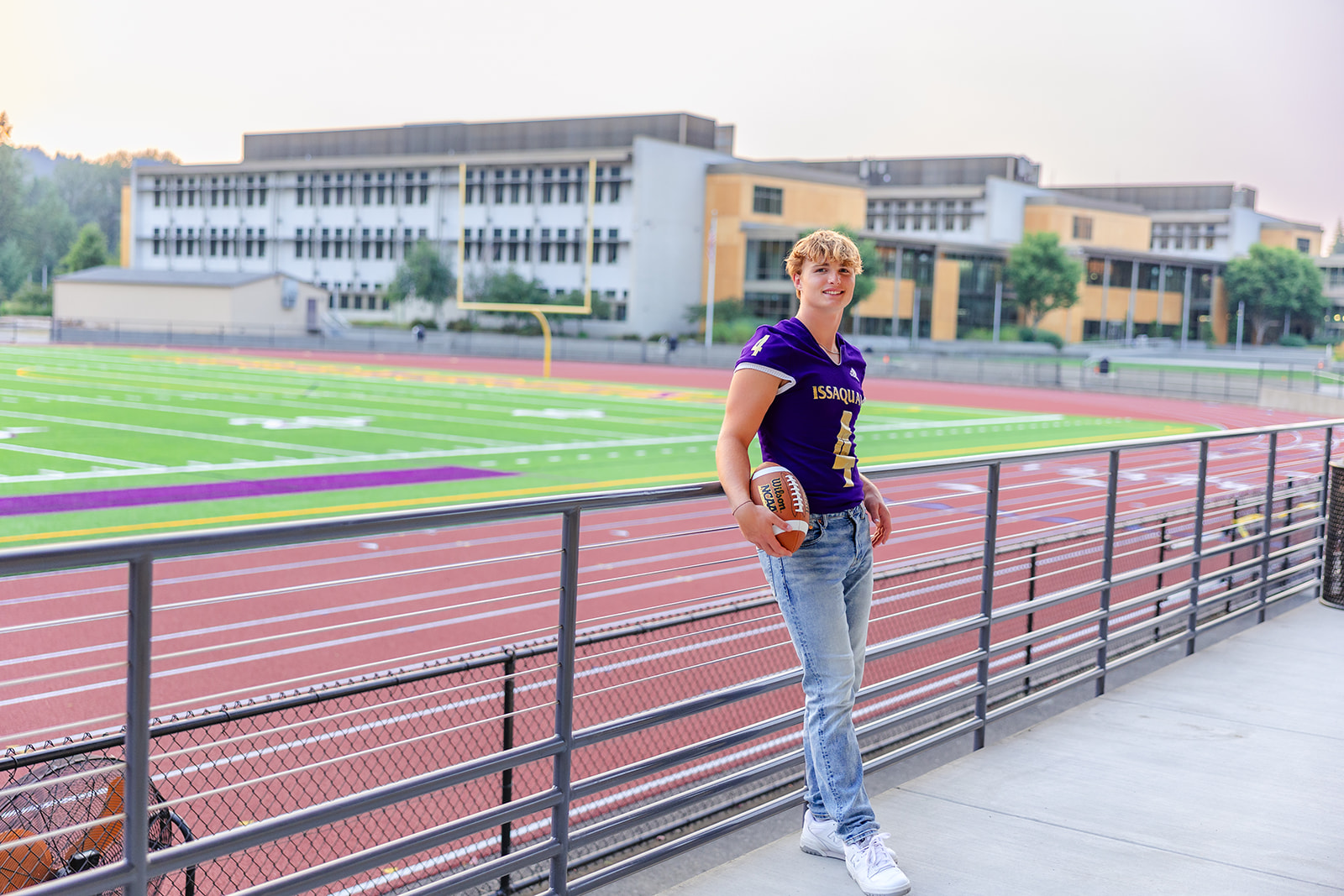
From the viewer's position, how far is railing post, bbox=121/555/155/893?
3035 millimetres

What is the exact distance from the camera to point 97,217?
194125 mm

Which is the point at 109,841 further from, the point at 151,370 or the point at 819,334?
the point at 151,370

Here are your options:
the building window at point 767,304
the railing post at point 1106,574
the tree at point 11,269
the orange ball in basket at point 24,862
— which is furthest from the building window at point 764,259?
the tree at point 11,269

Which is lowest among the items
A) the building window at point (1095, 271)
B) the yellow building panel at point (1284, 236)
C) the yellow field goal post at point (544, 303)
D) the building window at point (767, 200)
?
the yellow field goal post at point (544, 303)

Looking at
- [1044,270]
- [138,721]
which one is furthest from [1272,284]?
[138,721]

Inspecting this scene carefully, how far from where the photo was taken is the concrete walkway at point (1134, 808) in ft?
15.4

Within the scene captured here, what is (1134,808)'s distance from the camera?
5.49 meters

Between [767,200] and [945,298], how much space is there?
15.2 m

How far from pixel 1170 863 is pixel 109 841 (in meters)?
3.62

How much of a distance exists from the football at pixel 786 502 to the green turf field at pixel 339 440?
393 cm

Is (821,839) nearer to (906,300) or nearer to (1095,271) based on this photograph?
(906,300)

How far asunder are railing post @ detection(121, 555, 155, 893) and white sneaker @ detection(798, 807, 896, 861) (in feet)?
7.97

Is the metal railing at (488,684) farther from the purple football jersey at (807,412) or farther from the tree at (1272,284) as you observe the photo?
the tree at (1272,284)

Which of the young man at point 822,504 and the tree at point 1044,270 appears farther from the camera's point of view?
the tree at point 1044,270
